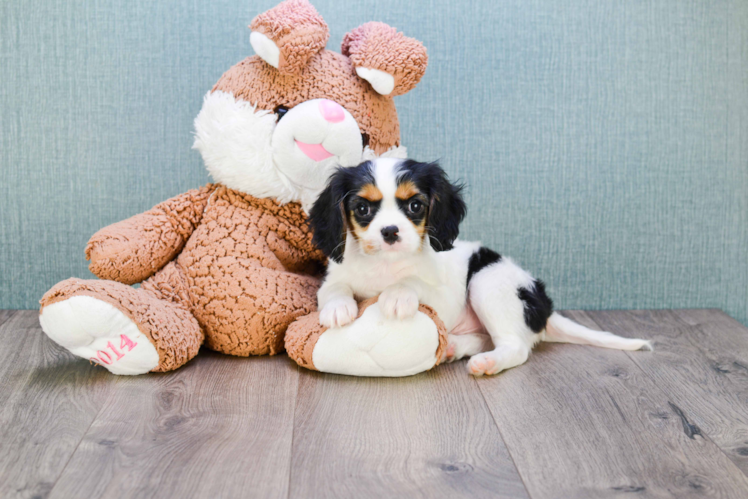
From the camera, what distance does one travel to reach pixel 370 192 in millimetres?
1654

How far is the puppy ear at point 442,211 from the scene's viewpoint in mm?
1716

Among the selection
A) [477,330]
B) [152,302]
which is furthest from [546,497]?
[152,302]

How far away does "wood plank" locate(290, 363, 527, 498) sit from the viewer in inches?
49.5

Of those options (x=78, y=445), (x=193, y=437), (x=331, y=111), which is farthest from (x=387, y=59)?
(x=78, y=445)

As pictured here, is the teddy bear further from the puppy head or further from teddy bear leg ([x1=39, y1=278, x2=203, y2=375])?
the puppy head

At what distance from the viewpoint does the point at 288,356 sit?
1.94 metres

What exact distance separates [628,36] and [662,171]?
51cm

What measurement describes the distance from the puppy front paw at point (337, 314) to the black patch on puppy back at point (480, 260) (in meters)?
0.45

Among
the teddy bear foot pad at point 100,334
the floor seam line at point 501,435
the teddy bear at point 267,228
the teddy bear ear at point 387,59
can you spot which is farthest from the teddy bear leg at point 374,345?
the teddy bear ear at point 387,59

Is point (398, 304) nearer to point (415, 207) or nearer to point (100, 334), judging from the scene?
point (415, 207)

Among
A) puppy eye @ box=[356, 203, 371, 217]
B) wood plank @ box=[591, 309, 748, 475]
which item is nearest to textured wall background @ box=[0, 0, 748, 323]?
wood plank @ box=[591, 309, 748, 475]

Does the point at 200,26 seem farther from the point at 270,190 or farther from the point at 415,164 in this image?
the point at 415,164

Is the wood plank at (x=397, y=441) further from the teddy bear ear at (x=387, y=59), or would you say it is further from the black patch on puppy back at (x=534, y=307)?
the teddy bear ear at (x=387, y=59)

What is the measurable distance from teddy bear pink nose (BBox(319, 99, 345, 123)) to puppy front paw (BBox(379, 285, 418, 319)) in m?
0.50
